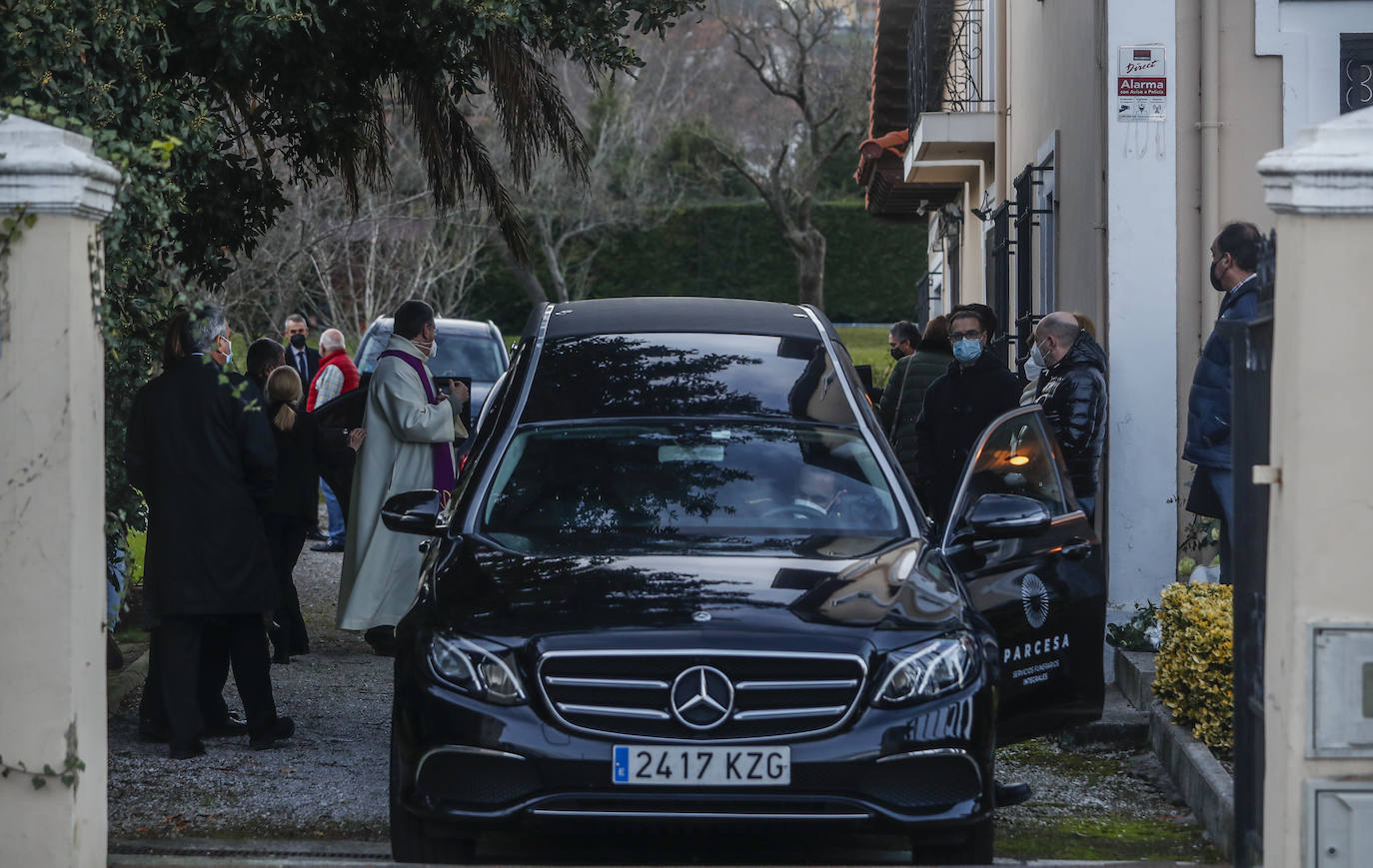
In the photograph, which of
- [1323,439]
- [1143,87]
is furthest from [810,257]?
[1323,439]

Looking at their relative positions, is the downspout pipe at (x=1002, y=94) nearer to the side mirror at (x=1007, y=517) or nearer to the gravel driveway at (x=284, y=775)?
the gravel driveway at (x=284, y=775)

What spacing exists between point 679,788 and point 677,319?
258 centimetres

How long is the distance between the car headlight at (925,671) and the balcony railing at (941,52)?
35.1 feet

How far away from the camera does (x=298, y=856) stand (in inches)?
213

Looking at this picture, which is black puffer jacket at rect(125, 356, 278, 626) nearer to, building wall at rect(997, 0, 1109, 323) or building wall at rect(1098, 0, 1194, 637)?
building wall at rect(1098, 0, 1194, 637)

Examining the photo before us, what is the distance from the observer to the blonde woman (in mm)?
9031

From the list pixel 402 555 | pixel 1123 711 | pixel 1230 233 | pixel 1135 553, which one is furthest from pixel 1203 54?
pixel 402 555

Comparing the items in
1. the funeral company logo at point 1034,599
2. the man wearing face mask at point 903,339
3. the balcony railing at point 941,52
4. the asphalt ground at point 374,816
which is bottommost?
the asphalt ground at point 374,816

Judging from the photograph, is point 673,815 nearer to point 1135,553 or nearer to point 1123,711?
point 1123,711

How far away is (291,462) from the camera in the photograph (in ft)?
29.8

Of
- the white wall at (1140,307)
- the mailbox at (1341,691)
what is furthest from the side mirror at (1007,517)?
the white wall at (1140,307)

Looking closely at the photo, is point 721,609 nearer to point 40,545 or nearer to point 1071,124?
point 40,545

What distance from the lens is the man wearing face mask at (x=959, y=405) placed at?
29.2 feet

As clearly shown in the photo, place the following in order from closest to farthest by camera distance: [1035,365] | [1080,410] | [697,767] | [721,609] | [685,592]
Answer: [697,767]
[721,609]
[685,592]
[1080,410]
[1035,365]
